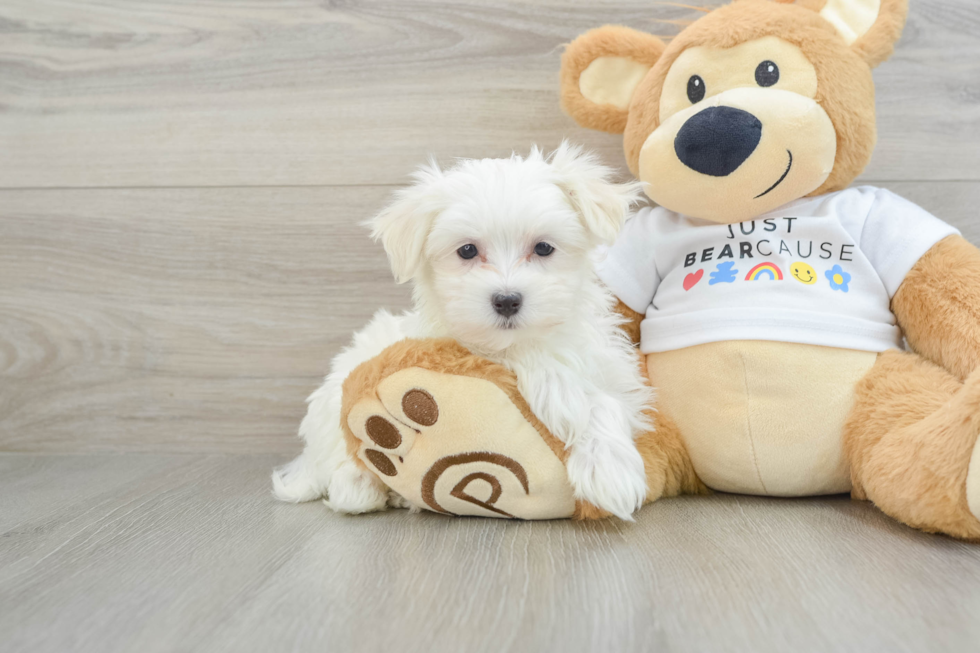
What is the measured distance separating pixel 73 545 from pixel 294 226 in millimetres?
634

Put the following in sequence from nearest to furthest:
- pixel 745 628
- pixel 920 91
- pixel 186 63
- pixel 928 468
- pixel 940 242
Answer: pixel 745 628 < pixel 928 468 < pixel 940 242 < pixel 920 91 < pixel 186 63

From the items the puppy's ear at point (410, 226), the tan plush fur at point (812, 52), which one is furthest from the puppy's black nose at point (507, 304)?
the tan plush fur at point (812, 52)

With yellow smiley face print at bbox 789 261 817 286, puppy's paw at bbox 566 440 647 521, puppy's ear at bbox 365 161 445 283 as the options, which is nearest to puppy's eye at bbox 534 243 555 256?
puppy's ear at bbox 365 161 445 283

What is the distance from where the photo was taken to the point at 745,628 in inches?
22.2

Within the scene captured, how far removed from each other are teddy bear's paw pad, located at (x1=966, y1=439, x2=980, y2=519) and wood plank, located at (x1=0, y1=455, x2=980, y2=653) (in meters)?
0.05

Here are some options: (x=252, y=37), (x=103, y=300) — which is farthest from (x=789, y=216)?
(x=103, y=300)

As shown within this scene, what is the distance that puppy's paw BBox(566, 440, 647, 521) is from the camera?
788 mm

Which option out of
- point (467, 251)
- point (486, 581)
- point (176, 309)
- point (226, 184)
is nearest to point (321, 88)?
point (226, 184)

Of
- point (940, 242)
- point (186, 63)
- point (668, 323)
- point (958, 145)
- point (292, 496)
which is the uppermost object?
point (186, 63)

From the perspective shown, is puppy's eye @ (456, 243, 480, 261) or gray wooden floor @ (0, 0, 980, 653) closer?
puppy's eye @ (456, 243, 480, 261)

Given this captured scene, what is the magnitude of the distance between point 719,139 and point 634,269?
0.23 metres

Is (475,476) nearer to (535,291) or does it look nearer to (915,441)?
(535,291)

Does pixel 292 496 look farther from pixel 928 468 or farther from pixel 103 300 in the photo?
pixel 928 468

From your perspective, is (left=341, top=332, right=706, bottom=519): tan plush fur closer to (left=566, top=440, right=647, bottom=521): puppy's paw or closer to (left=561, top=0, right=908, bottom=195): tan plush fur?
(left=566, top=440, right=647, bottom=521): puppy's paw
